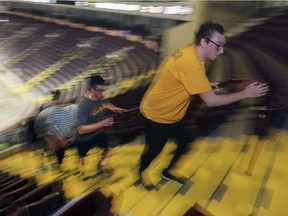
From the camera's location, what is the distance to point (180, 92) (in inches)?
64.5

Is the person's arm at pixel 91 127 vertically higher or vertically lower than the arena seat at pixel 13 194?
higher

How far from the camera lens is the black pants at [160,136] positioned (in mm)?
1766

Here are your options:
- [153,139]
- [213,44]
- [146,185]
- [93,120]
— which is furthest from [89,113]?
[213,44]

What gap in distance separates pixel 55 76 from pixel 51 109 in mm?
1674

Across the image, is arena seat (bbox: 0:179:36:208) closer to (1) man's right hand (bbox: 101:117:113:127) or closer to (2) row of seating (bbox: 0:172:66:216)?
(2) row of seating (bbox: 0:172:66:216)

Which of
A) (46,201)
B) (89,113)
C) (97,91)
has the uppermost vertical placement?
(97,91)

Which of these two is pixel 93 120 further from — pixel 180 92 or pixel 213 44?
pixel 213 44

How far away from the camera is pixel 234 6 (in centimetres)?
191

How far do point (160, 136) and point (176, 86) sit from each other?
369 mm

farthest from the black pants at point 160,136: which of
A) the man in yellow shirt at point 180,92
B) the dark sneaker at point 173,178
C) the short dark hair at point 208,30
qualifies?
the short dark hair at point 208,30

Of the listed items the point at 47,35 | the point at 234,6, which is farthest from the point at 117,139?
the point at 47,35

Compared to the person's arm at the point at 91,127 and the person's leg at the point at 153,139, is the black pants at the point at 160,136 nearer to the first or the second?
the person's leg at the point at 153,139

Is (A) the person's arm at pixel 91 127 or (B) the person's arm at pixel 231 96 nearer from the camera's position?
(B) the person's arm at pixel 231 96

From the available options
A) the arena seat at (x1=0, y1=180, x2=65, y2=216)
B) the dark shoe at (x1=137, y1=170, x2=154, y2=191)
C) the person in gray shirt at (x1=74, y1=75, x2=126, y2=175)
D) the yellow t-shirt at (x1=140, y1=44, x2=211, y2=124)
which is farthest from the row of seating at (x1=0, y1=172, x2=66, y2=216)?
the yellow t-shirt at (x1=140, y1=44, x2=211, y2=124)
